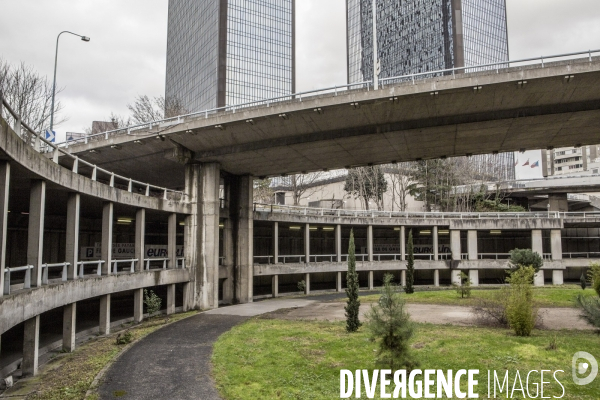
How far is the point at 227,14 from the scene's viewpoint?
117m

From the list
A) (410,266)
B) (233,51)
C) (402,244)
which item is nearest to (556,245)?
(402,244)

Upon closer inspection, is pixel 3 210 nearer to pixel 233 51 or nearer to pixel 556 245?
pixel 556 245

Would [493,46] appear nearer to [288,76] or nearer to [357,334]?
[288,76]

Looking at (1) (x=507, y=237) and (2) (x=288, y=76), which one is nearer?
(1) (x=507, y=237)

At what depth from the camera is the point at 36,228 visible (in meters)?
14.9

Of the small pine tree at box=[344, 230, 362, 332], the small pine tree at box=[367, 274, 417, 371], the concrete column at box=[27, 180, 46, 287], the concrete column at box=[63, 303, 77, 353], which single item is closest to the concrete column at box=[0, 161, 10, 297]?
the concrete column at box=[27, 180, 46, 287]

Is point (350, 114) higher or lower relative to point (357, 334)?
higher

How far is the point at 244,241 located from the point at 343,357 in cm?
2102

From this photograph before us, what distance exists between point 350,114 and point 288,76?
109493mm

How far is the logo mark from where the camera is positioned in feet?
39.3

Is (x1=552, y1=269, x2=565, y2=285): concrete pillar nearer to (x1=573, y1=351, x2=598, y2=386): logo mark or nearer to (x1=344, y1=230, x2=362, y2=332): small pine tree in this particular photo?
(x1=344, y1=230, x2=362, y2=332): small pine tree

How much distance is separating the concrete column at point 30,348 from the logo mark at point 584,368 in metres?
16.5

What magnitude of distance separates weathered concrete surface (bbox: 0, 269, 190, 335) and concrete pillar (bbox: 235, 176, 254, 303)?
253 inches

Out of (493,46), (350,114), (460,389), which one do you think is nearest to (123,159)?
(350,114)
